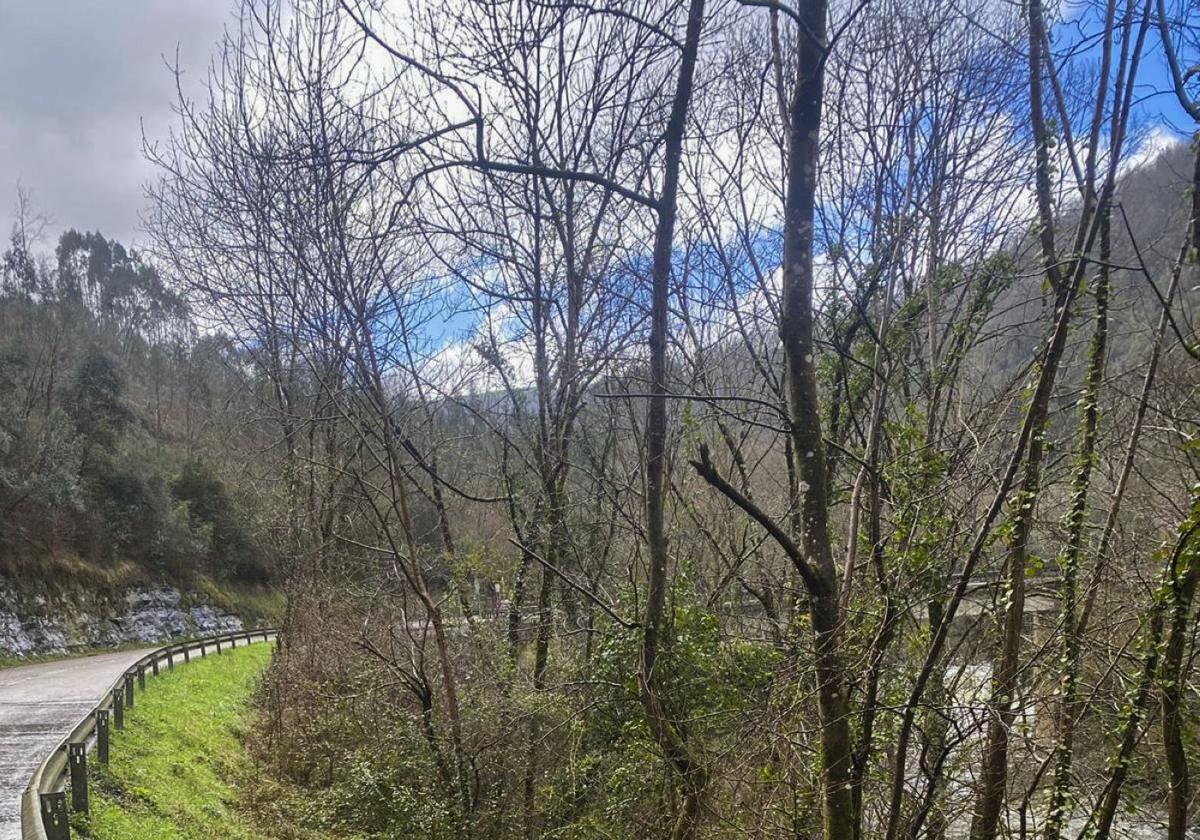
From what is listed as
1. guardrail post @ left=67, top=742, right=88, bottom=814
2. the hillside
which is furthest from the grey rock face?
guardrail post @ left=67, top=742, right=88, bottom=814

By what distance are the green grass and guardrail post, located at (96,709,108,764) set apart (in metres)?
0.15

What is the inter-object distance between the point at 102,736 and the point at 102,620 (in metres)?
18.3

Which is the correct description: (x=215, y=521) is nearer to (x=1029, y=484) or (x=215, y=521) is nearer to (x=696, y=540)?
(x=696, y=540)

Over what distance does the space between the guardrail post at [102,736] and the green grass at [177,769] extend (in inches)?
5.7

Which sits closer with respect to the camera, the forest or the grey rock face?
the forest

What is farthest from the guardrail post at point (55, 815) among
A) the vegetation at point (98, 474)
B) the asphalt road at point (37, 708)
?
the vegetation at point (98, 474)

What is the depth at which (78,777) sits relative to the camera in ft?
28.6

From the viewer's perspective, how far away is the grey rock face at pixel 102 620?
2231 centimetres

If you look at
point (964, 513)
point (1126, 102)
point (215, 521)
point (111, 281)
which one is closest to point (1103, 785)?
point (964, 513)

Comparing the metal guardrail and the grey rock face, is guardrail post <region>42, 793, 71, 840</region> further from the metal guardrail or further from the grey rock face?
the grey rock face

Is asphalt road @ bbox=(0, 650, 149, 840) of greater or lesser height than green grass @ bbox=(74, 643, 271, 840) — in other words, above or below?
above

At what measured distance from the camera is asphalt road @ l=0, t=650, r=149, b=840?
30.5 feet

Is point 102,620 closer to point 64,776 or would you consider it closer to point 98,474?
point 98,474

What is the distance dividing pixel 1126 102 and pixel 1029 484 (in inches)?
81.8
